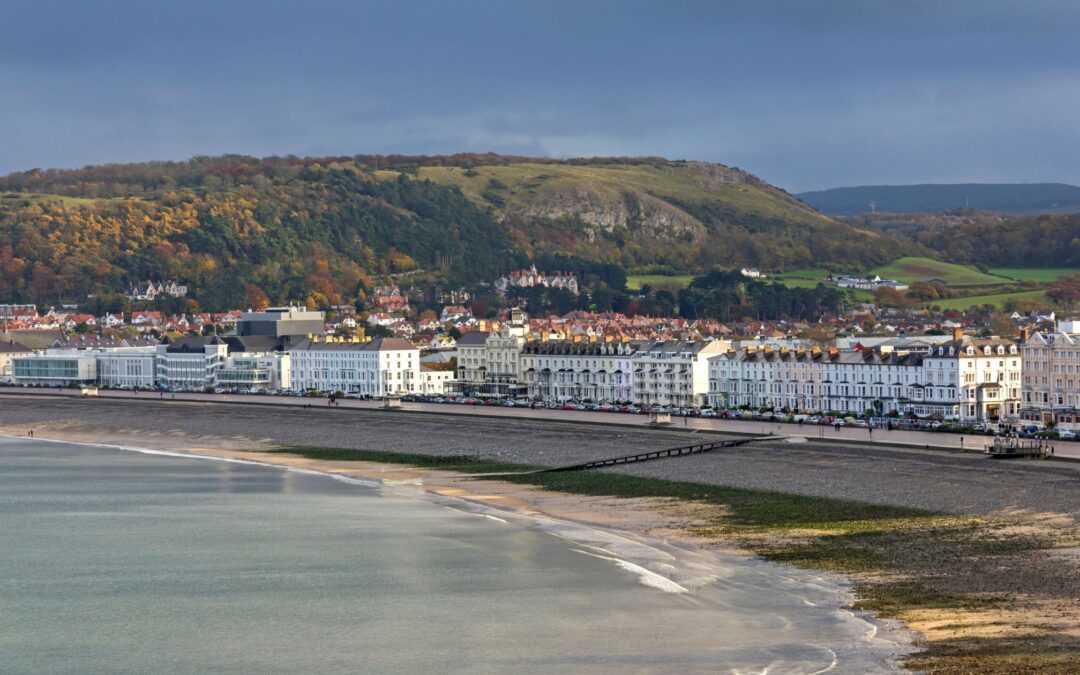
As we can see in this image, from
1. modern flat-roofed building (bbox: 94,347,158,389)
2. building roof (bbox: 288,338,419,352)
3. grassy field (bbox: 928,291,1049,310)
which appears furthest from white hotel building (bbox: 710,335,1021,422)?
grassy field (bbox: 928,291,1049,310)

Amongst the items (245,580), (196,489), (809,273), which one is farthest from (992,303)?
(245,580)

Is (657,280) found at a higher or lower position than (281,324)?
higher

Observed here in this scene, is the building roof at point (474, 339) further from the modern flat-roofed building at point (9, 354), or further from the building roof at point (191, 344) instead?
the modern flat-roofed building at point (9, 354)

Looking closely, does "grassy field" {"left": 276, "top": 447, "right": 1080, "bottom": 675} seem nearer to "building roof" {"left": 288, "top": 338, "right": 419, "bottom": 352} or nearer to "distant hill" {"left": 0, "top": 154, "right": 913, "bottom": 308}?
"building roof" {"left": 288, "top": 338, "right": 419, "bottom": 352}

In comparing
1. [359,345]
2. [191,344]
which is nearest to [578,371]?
[359,345]

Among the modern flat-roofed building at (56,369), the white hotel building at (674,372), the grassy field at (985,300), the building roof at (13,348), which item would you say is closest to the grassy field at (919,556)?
the white hotel building at (674,372)

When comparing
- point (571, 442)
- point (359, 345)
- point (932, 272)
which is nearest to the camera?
point (571, 442)

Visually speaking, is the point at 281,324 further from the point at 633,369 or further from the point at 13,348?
the point at 633,369
